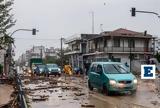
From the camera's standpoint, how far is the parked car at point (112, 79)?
78.6 ft

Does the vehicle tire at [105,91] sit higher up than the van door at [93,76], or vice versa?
the van door at [93,76]

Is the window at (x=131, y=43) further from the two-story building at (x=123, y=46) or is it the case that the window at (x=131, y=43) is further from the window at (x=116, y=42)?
the window at (x=116, y=42)

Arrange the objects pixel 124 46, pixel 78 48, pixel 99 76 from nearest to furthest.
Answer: pixel 99 76
pixel 124 46
pixel 78 48

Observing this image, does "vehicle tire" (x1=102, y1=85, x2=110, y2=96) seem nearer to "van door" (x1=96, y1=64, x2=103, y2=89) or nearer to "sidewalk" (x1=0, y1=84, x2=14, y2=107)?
"van door" (x1=96, y1=64, x2=103, y2=89)

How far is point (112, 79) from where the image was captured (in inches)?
948

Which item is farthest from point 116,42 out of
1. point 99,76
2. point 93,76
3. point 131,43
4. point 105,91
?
point 105,91

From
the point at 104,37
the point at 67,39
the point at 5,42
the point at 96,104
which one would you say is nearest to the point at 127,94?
the point at 96,104

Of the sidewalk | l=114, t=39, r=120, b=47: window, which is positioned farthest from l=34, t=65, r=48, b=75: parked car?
the sidewalk

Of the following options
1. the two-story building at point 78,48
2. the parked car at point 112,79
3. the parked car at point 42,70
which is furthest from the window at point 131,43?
the parked car at point 112,79

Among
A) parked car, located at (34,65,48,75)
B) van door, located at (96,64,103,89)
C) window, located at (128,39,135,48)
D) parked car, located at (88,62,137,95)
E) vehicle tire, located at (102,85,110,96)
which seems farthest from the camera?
window, located at (128,39,135,48)

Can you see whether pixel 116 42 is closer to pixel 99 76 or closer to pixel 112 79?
pixel 99 76

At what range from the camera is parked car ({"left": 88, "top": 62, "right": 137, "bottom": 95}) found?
24.0 metres

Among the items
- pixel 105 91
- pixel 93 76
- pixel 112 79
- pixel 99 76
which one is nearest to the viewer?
pixel 112 79

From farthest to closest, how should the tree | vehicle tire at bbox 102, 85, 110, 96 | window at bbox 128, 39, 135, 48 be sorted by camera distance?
window at bbox 128, 39, 135, 48 → vehicle tire at bbox 102, 85, 110, 96 → the tree
